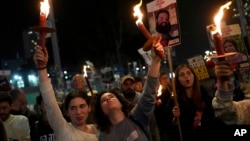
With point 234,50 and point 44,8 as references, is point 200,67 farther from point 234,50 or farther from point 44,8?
point 44,8

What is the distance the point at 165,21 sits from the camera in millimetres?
5340

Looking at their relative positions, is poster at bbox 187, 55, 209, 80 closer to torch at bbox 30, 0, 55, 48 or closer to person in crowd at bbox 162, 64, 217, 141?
person in crowd at bbox 162, 64, 217, 141

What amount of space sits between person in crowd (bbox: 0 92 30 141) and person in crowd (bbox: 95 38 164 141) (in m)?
2.06

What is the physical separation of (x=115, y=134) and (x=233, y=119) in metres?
1.05

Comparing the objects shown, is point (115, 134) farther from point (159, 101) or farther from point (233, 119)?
point (159, 101)

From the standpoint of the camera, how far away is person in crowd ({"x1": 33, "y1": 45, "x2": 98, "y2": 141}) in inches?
143

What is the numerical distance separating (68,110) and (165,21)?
213cm

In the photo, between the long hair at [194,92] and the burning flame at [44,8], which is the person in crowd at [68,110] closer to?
the burning flame at [44,8]

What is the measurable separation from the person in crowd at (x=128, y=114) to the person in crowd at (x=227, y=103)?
1.99ft

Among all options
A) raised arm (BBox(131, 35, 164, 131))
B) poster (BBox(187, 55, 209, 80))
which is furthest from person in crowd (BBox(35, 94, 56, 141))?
poster (BBox(187, 55, 209, 80))

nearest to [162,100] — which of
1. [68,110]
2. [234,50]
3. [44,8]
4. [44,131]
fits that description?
[234,50]

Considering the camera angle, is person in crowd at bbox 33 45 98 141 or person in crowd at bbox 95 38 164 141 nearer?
person in crowd at bbox 95 38 164 141

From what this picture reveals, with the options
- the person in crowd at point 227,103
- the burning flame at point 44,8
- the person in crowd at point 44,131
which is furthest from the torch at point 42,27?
the person in crowd at point 44,131

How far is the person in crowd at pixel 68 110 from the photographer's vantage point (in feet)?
11.9
